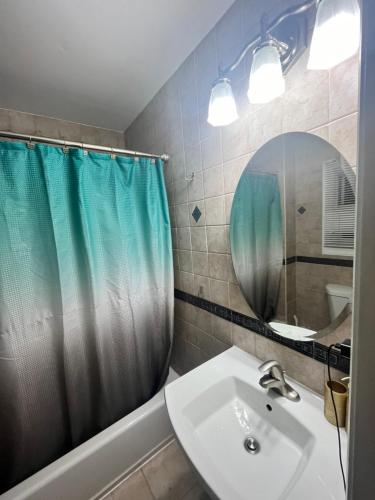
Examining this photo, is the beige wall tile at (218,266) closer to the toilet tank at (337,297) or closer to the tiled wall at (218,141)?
the tiled wall at (218,141)

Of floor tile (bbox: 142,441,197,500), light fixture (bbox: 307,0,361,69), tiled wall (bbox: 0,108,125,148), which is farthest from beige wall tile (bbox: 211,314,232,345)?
tiled wall (bbox: 0,108,125,148)

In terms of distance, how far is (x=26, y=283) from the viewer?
98 centimetres

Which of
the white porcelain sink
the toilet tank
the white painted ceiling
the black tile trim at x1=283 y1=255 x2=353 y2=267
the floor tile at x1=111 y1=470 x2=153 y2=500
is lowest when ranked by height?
the floor tile at x1=111 y1=470 x2=153 y2=500

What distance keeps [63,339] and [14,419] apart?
1.40 ft

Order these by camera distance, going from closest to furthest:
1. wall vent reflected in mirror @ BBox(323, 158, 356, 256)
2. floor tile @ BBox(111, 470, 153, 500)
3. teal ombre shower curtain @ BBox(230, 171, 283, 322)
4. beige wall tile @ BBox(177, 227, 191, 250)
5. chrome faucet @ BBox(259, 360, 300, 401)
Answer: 1. wall vent reflected in mirror @ BBox(323, 158, 356, 256)
2. chrome faucet @ BBox(259, 360, 300, 401)
3. teal ombre shower curtain @ BBox(230, 171, 283, 322)
4. floor tile @ BBox(111, 470, 153, 500)
5. beige wall tile @ BBox(177, 227, 191, 250)

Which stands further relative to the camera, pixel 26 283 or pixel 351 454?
pixel 26 283

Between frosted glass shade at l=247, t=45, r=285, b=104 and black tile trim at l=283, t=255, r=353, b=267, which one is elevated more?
frosted glass shade at l=247, t=45, r=285, b=104

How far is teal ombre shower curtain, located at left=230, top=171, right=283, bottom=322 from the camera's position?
86 centimetres


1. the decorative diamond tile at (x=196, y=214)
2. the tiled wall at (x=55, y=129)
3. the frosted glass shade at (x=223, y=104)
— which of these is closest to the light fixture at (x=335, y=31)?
the frosted glass shade at (x=223, y=104)

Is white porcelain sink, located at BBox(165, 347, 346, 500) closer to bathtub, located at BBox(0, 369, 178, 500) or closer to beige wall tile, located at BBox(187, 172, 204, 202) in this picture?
bathtub, located at BBox(0, 369, 178, 500)

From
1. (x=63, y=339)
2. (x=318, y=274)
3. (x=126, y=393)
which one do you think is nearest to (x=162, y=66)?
(x=318, y=274)

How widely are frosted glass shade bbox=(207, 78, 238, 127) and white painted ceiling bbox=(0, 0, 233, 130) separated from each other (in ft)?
1.17

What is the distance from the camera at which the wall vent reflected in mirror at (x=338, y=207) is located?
635mm

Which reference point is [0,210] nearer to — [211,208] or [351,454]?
[211,208]
